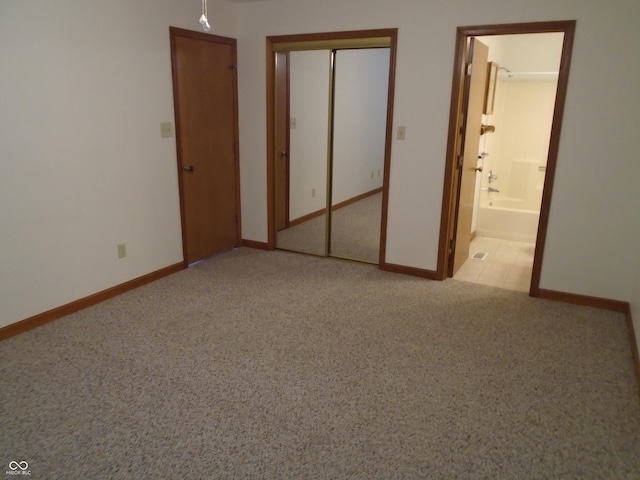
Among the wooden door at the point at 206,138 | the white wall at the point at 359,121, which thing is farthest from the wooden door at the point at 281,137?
the white wall at the point at 359,121

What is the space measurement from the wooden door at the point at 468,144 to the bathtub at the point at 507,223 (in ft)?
3.57

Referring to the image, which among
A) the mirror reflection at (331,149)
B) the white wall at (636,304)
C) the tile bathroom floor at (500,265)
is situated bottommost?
the tile bathroom floor at (500,265)

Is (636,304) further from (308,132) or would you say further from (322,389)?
(308,132)

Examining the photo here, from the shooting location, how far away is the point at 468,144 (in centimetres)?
389

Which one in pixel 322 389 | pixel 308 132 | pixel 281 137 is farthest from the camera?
pixel 308 132

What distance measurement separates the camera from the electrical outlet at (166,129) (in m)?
3.72

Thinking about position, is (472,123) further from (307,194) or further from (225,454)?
(225,454)

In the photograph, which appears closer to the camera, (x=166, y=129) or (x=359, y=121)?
(x=166, y=129)

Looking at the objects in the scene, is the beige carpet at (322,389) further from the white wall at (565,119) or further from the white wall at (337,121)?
the white wall at (337,121)

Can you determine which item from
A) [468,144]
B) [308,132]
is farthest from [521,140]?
[308,132]

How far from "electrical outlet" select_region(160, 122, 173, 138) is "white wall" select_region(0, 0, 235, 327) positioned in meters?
0.04

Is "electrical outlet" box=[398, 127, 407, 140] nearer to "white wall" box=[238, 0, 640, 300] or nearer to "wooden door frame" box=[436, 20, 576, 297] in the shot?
"white wall" box=[238, 0, 640, 300]

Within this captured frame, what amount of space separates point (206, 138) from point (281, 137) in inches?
31.8

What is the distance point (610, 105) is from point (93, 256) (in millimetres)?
3773
